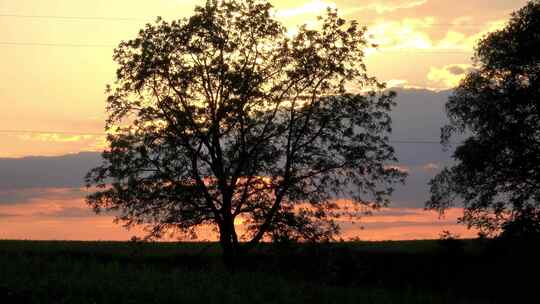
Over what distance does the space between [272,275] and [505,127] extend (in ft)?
92.3

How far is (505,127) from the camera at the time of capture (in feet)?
151

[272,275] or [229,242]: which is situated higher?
[229,242]

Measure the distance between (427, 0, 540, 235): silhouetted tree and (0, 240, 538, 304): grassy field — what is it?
347 cm

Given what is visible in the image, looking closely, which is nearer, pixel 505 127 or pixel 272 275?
pixel 272 275

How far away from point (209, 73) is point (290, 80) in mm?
4575

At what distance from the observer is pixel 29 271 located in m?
20.0

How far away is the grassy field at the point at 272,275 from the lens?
1755 cm

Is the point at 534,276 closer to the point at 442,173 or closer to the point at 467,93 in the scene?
the point at 442,173

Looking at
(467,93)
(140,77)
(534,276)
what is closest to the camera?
(140,77)

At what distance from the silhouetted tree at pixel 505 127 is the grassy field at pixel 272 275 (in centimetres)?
347

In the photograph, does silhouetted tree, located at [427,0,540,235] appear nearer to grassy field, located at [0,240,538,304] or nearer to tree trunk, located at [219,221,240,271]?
grassy field, located at [0,240,538,304]

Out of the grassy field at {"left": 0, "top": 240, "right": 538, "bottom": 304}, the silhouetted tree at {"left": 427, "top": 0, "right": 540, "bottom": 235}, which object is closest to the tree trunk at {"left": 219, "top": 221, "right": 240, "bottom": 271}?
the grassy field at {"left": 0, "top": 240, "right": 538, "bottom": 304}

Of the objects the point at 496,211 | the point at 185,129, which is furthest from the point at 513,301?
the point at 185,129

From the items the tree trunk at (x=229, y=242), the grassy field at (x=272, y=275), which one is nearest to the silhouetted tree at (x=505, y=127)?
the grassy field at (x=272, y=275)
